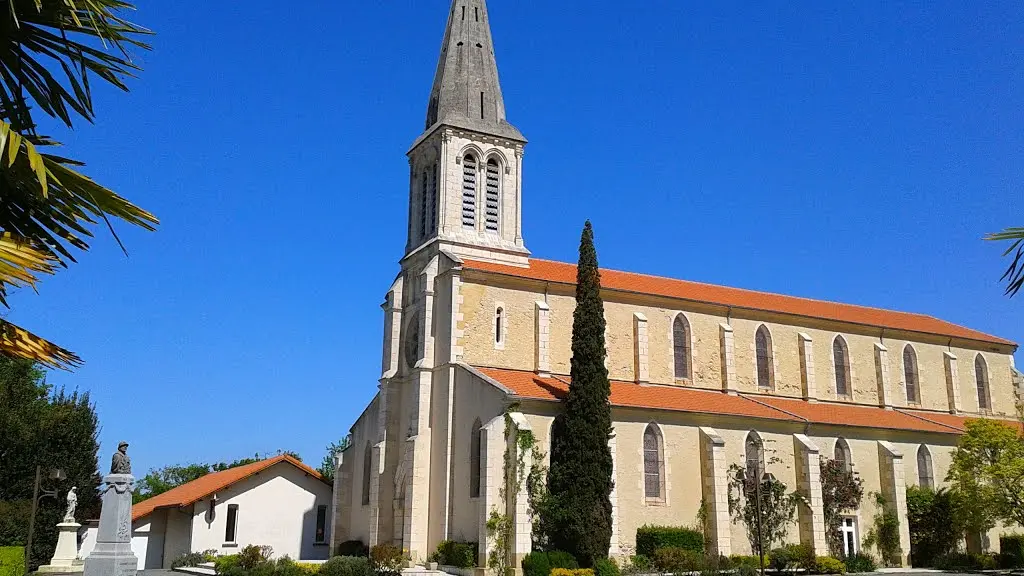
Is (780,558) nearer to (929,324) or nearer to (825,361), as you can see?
(825,361)

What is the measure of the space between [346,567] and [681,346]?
1894 cm

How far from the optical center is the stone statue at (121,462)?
1975 cm

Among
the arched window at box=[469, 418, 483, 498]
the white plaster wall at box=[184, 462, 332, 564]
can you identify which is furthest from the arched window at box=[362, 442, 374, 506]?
the arched window at box=[469, 418, 483, 498]

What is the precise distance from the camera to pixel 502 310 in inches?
1471

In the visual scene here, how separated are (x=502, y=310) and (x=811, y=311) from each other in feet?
59.4

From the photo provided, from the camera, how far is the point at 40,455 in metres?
40.0

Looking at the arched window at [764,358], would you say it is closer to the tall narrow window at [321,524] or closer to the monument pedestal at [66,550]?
the tall narrow window at [321,524]

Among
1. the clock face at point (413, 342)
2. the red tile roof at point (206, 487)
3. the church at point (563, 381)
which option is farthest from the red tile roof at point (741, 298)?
the red tile roof at point (206, 487)

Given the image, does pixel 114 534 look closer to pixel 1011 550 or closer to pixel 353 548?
pixel 353 548

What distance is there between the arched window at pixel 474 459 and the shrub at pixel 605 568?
18.8ft

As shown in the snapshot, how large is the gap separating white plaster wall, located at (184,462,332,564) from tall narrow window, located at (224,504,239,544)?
5.6 inches

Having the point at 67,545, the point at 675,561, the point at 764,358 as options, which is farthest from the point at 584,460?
the point at 67,545

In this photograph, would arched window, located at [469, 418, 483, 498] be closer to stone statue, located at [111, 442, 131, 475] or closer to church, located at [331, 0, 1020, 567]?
church, located at [331, 0, 1020, 567]

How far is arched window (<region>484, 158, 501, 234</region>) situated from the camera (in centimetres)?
4050
